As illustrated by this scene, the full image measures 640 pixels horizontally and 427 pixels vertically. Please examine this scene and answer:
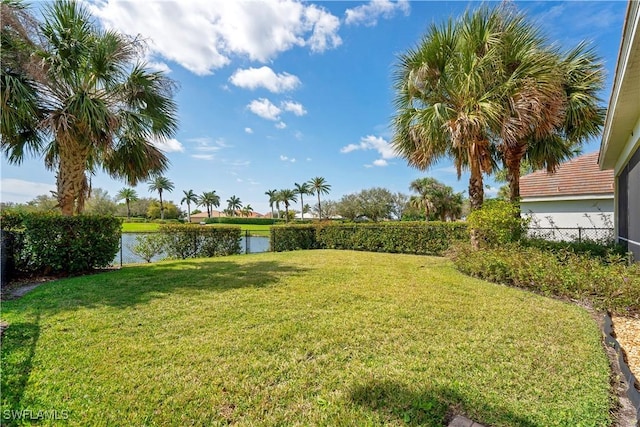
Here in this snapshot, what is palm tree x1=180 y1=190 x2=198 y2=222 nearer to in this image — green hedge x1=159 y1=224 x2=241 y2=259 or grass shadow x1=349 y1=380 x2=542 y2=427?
green hedge x1=159 y1=224 x2=241 y2=259

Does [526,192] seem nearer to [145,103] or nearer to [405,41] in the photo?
[405,41]

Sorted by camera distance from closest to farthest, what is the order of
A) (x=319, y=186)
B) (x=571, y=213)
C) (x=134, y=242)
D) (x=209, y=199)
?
(x=134, y=242) < (x=571, y=213) < (x=319, y=186) < (x=209, y=199)

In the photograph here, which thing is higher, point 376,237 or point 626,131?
point 626,131

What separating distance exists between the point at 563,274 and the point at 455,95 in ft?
16.0

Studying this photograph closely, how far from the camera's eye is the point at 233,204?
72.4 m

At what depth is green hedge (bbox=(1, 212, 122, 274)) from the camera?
20.2 ft

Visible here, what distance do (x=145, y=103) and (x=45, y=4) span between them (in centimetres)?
253

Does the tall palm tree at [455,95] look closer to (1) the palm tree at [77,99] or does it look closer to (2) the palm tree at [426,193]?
(1) the palm tree at [77,99]

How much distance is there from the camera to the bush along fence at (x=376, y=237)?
11117 millimetres

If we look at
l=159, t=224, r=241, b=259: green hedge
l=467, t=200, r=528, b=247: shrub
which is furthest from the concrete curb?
l=159, t=224, r=241, b=259: green hedge

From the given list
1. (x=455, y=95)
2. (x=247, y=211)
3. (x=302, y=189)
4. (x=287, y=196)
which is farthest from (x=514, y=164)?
(x=247, y=211)

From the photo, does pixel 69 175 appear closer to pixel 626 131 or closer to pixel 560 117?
pixel 626 131

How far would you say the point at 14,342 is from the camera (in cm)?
293

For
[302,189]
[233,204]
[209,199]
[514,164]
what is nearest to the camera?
[514,164]
